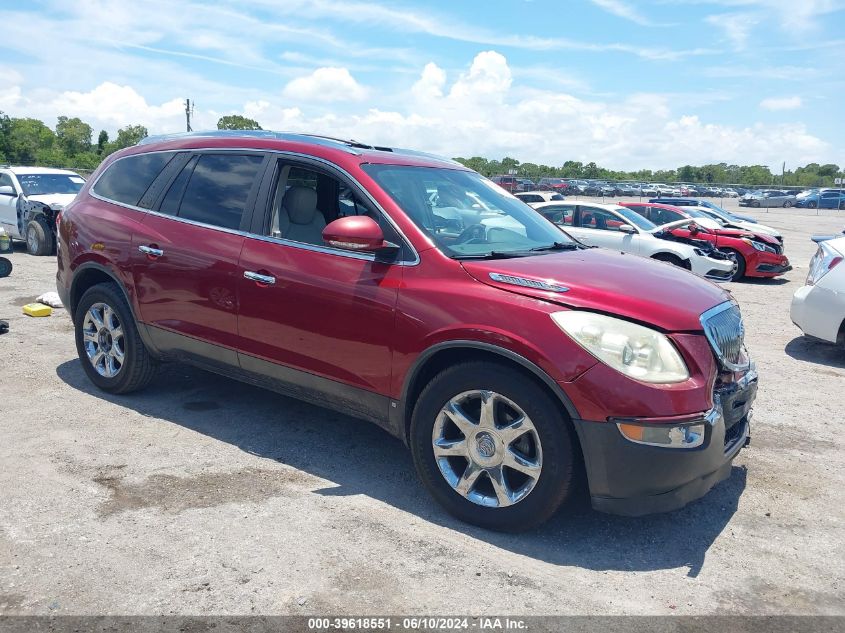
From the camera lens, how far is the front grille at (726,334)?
350 centimetres

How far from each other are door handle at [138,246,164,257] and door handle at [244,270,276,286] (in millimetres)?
844

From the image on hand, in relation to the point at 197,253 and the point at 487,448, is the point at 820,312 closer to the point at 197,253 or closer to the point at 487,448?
the point at 487,448

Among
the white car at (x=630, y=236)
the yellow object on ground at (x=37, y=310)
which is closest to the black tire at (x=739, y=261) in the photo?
the white car at (x=630, y=236)

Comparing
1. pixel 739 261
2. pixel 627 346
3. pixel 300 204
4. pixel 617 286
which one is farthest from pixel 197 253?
pixel 739 261

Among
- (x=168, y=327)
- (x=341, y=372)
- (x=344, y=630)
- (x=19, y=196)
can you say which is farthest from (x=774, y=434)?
(x=19, y=196)

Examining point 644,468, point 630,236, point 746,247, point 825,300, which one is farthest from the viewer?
point 746,247

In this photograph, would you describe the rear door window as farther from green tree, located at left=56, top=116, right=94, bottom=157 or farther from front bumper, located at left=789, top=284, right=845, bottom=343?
green tree, located at left=56, top=116, right=94, bottom=157

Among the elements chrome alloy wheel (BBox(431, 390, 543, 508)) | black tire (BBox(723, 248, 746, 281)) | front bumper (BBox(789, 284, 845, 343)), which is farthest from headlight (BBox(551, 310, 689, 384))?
black tire (BBox(723, 248, 746, 281))

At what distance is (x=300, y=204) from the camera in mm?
4426

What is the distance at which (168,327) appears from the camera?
16.0ft

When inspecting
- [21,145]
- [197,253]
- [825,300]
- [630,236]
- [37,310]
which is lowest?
[37,310]

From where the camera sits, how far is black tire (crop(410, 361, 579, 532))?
130 inches

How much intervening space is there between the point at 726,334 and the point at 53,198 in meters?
13.6

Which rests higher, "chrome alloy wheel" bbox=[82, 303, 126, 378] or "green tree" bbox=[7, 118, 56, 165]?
"green tree" bbox=[7, 118, 56, 165]
